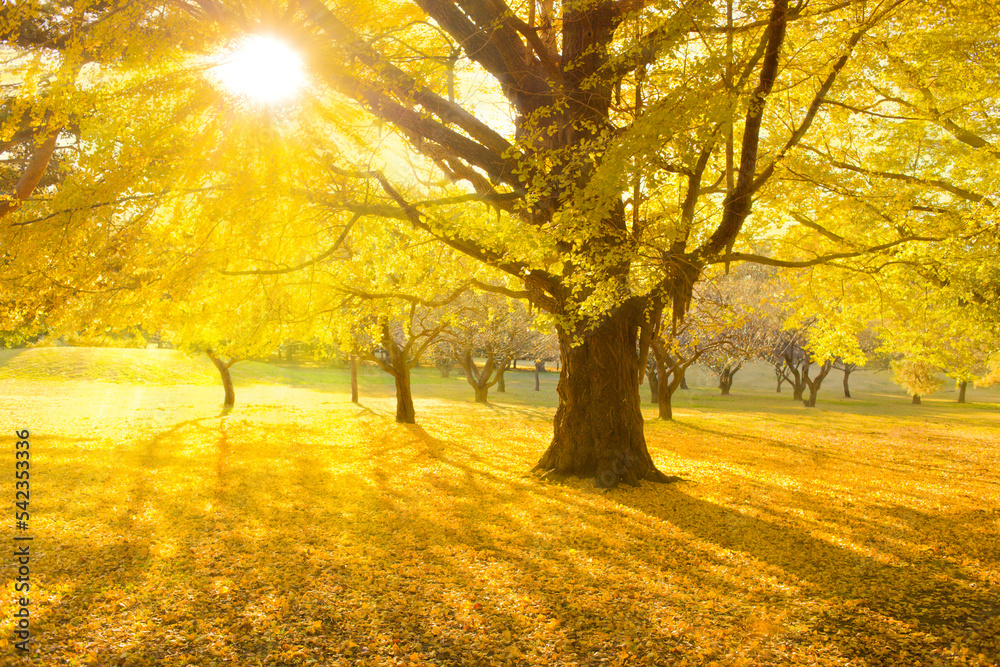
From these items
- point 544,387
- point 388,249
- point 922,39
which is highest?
point 922,39

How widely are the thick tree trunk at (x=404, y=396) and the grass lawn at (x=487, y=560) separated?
19.6 feet

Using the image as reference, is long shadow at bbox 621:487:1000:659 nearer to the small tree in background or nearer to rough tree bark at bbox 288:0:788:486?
rough tree bark at bbox 288:0:788:486

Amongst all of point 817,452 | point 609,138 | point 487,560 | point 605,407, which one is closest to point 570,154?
point 609,138

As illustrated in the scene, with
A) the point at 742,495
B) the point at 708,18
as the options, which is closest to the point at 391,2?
the point at 708,18

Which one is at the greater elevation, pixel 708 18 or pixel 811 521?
pixel 708 18

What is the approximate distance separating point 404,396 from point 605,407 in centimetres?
1176

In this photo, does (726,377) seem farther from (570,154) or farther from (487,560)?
(487,560)

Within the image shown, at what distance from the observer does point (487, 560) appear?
5.84m

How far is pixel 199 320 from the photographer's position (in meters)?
10.2

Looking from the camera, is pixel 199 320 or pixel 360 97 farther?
pixel 199 320

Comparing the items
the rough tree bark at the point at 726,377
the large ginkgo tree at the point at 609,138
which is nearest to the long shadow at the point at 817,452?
the large ginkgo tree at the point at 609,138

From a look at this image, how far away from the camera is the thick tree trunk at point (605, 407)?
9.03 m

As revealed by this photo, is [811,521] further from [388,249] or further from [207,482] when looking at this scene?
[207,482]

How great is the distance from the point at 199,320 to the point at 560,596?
8.56m
